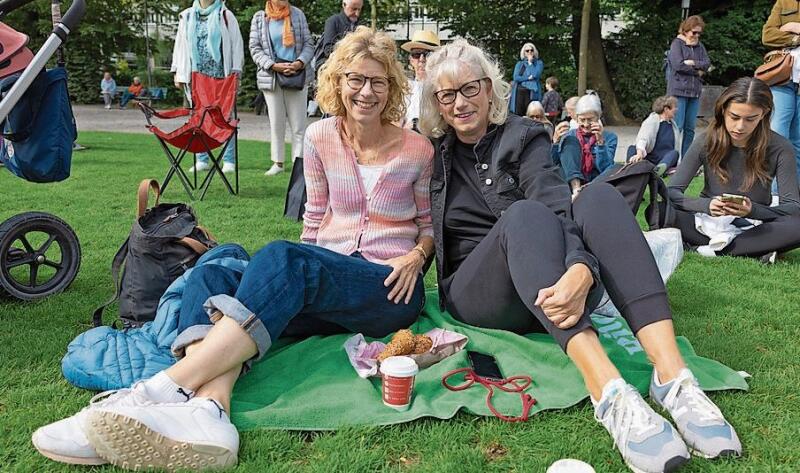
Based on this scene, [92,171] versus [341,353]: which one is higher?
[341,353]

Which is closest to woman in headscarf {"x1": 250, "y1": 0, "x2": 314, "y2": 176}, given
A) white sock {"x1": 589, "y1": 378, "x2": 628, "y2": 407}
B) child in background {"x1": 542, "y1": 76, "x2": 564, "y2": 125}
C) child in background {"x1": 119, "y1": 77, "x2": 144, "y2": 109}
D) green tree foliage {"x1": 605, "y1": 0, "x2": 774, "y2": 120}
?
white sock {"x1": 589, "y1": 378, "x2": 628, "y2": 407}

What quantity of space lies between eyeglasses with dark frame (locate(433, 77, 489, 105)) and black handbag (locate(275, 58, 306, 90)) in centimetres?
554

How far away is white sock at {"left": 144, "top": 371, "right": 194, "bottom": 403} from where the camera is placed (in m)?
2.17

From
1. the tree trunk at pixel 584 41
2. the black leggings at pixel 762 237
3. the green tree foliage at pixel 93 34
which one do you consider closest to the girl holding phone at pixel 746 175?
Result: the black leggings at pixel 762 237

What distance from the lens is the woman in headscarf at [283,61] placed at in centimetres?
820

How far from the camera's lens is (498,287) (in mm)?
2764

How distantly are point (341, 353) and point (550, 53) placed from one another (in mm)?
20940

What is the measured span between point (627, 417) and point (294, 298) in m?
1.15

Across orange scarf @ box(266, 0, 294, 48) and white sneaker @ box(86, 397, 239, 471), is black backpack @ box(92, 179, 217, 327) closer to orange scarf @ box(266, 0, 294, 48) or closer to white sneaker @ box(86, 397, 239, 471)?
white sneaker @ box(86, 397, 239, 471)

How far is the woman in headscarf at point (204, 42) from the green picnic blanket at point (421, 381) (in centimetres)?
559

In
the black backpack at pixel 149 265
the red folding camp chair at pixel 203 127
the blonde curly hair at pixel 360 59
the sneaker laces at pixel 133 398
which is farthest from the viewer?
the red folding camp chair at pixel 203 127

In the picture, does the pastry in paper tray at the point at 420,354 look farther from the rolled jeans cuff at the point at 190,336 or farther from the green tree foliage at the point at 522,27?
the green tree foliage at the point at 522,27

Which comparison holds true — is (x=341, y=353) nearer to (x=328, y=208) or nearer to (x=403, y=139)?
(x=328, y=208)

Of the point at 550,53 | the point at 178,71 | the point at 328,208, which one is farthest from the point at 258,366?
the point at 550,53
